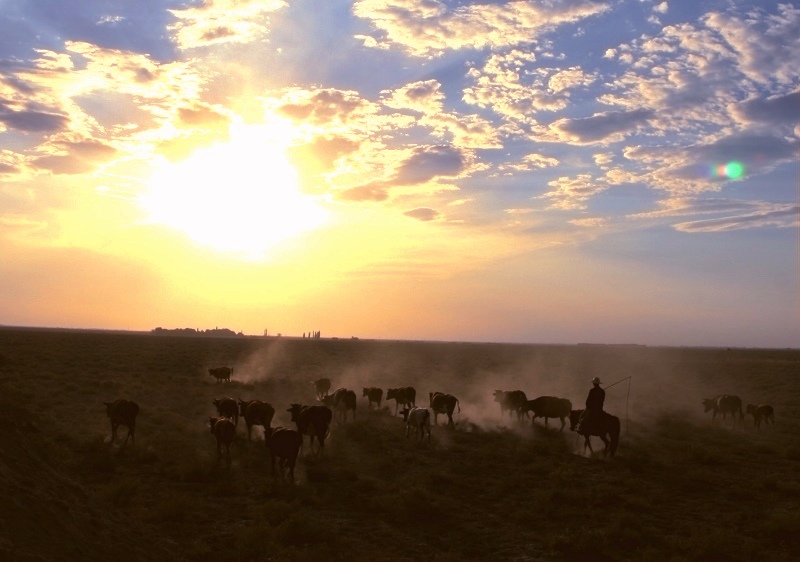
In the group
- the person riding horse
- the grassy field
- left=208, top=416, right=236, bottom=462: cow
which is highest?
the person riding horse

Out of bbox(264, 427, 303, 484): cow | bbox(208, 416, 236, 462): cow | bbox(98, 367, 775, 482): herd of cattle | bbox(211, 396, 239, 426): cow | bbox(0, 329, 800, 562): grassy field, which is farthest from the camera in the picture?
bbox(211, 396, 239, 426): cow

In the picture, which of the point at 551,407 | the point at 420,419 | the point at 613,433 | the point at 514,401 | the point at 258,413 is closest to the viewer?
the point at 613,433

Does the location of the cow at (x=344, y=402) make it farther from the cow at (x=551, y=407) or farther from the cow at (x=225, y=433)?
the cow at (x=551, y=407)

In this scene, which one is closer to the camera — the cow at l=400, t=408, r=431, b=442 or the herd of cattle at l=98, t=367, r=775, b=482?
the herd of cattle at l=98, t=367, r=775, b=482

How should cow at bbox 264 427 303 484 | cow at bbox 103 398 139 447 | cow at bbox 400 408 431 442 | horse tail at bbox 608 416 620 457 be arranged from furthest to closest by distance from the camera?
cow at bbox 400 408 431 442
horse tail at bbox 608 416 620 457
cow at bbox 103 398 139 447
cow at bbox 264 427 303 484

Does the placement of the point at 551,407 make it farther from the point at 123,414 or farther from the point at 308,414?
the point at 123,414

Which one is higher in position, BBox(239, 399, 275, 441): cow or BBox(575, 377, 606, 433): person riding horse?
BBox(575, 377, 606, 433): person riding horse

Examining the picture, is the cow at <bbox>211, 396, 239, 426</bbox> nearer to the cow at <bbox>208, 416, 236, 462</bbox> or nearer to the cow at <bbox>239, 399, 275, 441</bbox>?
the cow at <bbox>239, 399, 275, 441</bbox>

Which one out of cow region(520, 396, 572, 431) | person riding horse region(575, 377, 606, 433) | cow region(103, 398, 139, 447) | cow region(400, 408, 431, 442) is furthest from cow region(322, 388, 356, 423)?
person riding horse region(575, 377, 606, 433)

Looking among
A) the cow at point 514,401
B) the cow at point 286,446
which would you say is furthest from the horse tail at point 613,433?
the cow at point 286,446

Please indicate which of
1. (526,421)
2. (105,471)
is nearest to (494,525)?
(105,471)

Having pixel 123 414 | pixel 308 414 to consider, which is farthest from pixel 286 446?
pixel 123 414

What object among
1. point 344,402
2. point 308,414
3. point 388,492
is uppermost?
point 308,414

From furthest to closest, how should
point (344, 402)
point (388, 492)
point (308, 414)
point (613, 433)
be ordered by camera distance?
1. point (344, 402)
2. point (613, 433)
3. point (308, 414)
4. point (388, 492)
